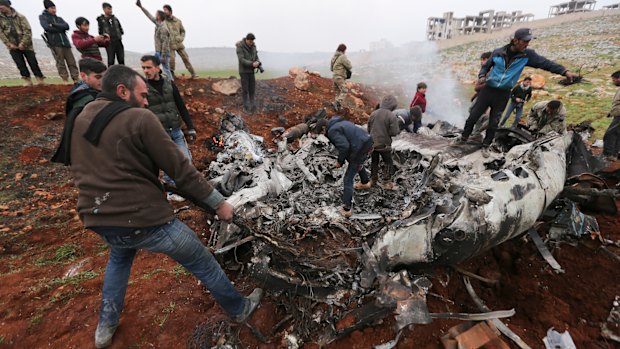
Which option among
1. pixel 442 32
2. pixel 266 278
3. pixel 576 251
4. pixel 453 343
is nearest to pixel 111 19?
pixel 266 278

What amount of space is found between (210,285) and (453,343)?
1.89 metres

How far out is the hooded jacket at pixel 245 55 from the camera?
278 inches

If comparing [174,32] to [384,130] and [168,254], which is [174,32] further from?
[168,254]

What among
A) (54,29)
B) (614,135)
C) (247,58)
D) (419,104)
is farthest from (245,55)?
(614,135)

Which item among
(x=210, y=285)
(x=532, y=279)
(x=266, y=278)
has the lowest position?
(x=532, y=279)

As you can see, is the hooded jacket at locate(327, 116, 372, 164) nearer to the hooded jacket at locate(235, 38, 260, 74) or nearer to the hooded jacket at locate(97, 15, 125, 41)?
the hooded jacket at locate(235, 38, 260, 74)

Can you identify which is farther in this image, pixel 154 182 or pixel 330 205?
pixel 330 205

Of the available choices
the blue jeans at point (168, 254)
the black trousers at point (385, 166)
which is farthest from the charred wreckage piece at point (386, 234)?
the black trousers at point (385, 166)

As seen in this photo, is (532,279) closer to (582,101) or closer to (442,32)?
(582,101)

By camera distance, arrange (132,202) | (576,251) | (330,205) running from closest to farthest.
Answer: (132,202), (576,251), (330,205)

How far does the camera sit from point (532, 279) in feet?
9.43

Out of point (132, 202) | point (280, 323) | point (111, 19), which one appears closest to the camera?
point (132, 202)

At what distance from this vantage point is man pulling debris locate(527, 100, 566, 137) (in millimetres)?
4660

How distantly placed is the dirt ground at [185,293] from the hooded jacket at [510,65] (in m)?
2.15
